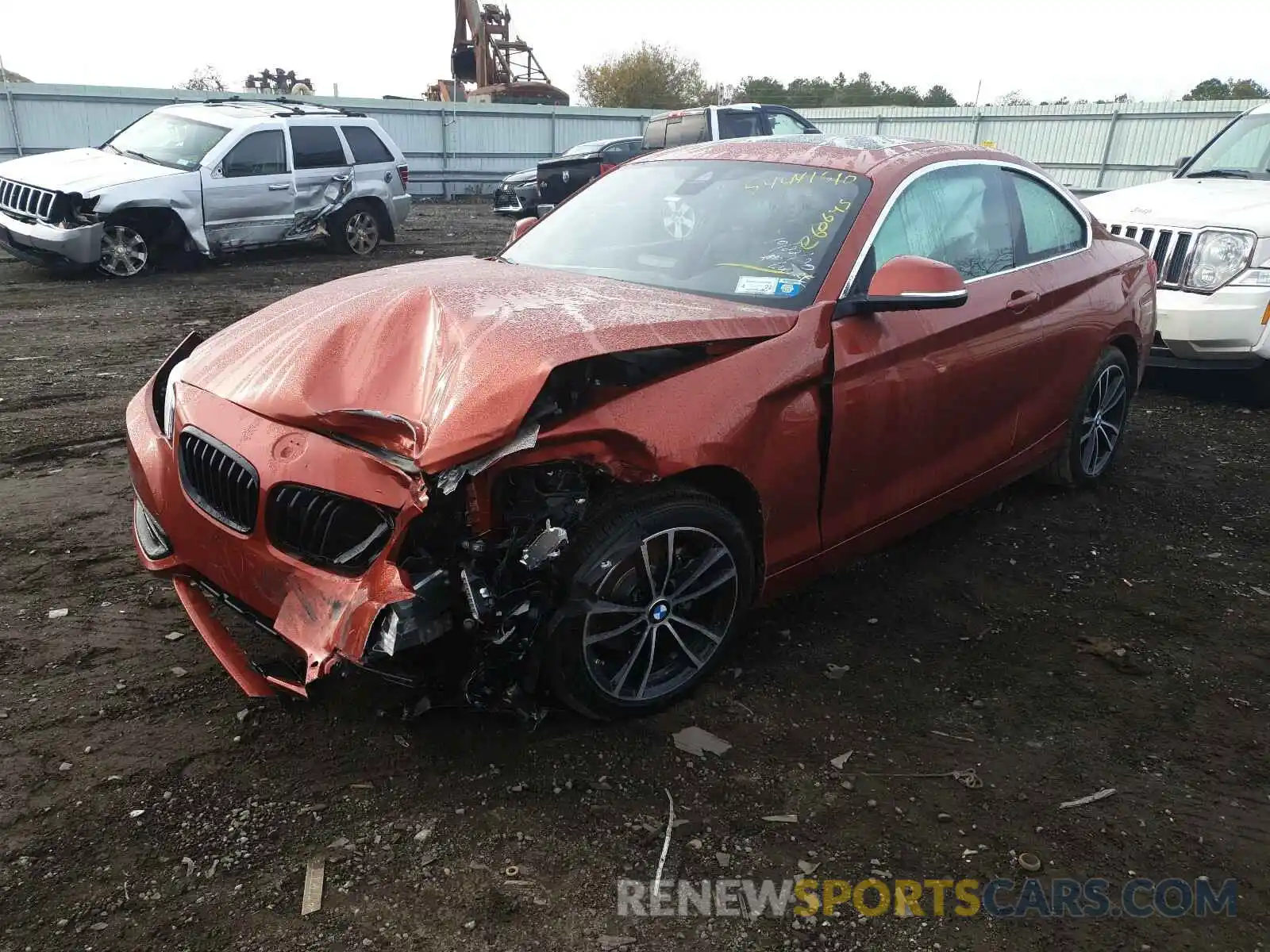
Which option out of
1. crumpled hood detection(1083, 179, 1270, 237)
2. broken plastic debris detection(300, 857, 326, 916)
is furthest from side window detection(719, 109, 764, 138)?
broken plastic debris detection(300, 857, 326, 916)

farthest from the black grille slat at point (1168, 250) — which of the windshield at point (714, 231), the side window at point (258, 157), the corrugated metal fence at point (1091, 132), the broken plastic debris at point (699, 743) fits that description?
the corrugated metal fence at point (1091, 132)

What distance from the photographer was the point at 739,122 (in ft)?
43.7

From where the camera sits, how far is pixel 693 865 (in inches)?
93.6

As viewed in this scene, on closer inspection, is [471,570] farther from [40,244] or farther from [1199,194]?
[40,244]

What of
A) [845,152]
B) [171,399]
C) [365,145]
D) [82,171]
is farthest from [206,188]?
[845,152]

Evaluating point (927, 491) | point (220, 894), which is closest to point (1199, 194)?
point (927, 491)

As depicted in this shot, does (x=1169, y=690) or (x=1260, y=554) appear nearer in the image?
(x=1169, y=690)

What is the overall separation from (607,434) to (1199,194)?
631cm

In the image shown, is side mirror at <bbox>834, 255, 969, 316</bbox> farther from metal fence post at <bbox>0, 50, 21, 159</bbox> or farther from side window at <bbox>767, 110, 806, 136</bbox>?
metal fence post at <bbox>0, 50, 21, 159</bbox>

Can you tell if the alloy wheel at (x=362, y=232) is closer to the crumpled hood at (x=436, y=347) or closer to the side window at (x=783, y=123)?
the side window at (x=783, y=123)

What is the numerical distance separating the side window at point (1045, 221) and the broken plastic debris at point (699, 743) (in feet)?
8.50

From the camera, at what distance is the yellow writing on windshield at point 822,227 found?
3.30 m

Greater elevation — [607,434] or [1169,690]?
[607,434]

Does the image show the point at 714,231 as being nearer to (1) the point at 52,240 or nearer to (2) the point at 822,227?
(2) the point at 822,227
